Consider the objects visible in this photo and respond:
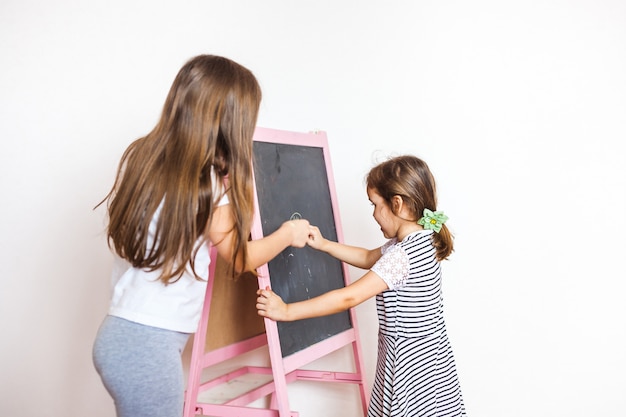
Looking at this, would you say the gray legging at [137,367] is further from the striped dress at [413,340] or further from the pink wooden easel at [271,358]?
the striped dress at [413,340]

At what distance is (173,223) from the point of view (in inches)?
54.9

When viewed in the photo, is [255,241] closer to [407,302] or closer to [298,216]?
[298,216]

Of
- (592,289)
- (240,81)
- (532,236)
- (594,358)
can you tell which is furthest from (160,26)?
(594,358)

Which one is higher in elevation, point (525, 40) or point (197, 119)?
point (525, 40)

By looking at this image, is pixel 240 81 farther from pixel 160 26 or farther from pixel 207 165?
pixel 160 26

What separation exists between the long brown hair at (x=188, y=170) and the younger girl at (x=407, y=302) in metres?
0.38

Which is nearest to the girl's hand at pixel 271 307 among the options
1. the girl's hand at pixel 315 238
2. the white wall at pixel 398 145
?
the girl's hand at pixel 315 238

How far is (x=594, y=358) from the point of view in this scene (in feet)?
7.36

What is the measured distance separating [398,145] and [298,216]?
73 centimetres

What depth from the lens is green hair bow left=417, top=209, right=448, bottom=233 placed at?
1810mm

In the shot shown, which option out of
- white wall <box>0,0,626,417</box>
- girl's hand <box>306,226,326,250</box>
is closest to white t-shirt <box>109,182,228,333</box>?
girl's hand <box>306,226,326,250</box>

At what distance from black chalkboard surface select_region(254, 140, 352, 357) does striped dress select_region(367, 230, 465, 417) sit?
289 millimetres

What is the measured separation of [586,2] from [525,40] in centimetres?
27

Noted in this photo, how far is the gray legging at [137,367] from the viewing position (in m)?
1.40
